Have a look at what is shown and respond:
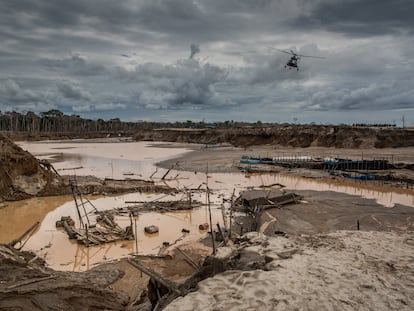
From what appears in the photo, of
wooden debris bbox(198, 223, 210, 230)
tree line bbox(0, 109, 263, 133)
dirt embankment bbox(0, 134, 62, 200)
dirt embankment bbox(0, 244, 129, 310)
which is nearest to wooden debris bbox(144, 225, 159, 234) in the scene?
wooden debris bbox(198, 223, 210, 230)

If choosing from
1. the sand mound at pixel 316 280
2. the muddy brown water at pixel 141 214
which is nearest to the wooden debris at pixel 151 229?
the muddy brown water at pixel 141 214

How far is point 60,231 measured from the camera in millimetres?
16484

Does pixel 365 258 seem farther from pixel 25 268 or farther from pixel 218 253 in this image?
pixel 25 268

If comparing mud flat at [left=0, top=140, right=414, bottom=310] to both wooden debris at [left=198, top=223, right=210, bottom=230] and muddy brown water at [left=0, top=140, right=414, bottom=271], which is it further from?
wooden debris at [left=198, top=223, right=210, bottom=230]

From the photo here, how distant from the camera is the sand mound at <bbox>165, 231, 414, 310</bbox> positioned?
552 cm

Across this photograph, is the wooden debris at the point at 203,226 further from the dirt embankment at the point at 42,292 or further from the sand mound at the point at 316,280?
the sand mound at the point at 316,280

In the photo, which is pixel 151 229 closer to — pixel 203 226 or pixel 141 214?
pixel 203 226

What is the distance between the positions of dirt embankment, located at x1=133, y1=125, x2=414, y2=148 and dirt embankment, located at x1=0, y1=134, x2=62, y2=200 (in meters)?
48.8

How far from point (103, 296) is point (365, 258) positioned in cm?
626

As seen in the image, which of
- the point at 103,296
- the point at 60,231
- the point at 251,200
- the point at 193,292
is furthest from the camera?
the point at 251,200

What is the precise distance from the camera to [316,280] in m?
6.29

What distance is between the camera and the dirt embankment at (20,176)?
22.0 meters

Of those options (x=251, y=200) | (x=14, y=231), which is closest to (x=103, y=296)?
(x=14, y=231)

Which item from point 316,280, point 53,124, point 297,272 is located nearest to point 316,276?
point 316,280
